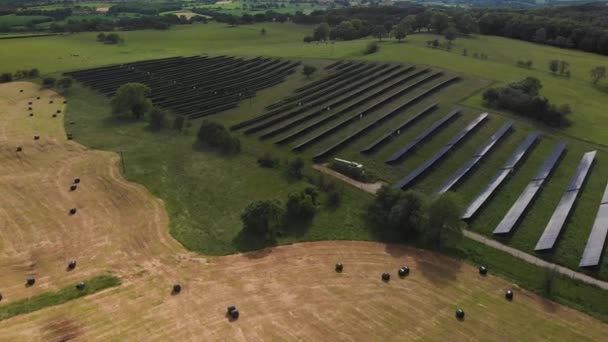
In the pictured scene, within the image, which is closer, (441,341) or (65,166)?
(441,341)

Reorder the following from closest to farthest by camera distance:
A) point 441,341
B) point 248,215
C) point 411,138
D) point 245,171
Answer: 1. point 441,341
2. point 248,215
3. point 245,171
4. point 411,138

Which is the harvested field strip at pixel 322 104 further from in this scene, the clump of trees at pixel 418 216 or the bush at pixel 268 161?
the clump of trees at pixel 418 216

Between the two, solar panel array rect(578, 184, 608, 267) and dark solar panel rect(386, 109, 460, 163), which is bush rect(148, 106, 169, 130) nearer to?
dark solar panel rect(386, 109, 460, 163)

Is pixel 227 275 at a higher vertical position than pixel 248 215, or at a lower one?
lower

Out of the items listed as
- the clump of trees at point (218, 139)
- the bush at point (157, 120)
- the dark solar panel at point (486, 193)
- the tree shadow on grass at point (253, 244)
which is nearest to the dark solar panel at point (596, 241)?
the dark solar panel at point (486, 193)

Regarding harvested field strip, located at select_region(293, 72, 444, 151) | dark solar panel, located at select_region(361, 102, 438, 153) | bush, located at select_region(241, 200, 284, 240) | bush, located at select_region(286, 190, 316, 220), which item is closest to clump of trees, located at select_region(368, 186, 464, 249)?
bush, located at select_region(286, 190, 316, 220)

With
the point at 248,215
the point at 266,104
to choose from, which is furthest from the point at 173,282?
the point at 266,104

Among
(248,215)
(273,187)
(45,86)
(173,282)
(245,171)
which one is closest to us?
(173,282)

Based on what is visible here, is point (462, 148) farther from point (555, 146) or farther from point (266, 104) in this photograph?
point (266, 104)
